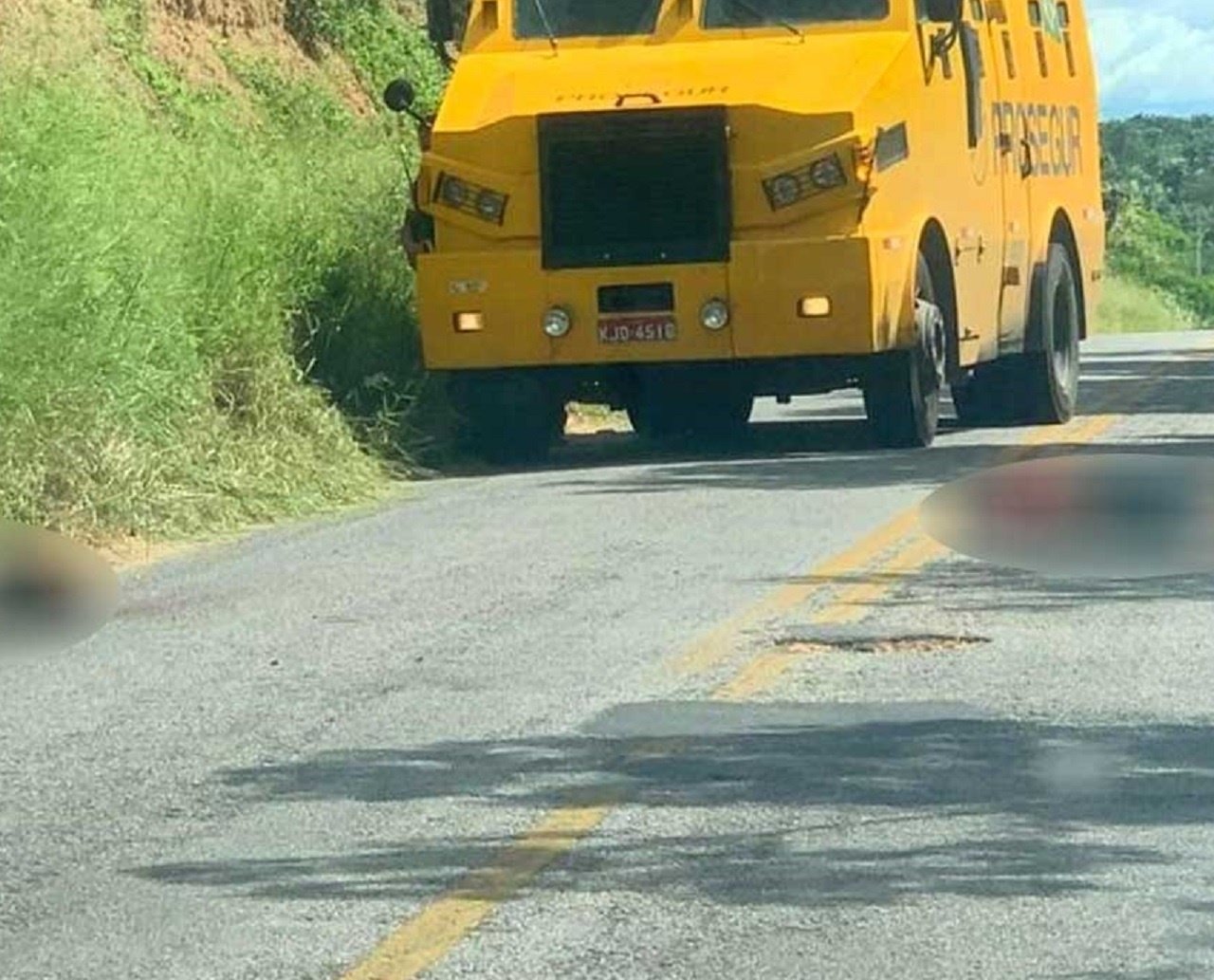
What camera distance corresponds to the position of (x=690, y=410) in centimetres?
2109

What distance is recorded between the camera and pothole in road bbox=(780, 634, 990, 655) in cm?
1151

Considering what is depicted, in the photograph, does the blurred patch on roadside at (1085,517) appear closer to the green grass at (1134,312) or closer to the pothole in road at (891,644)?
the pothole in road at (891,644)

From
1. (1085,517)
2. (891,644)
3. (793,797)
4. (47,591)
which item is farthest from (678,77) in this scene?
(793,797)

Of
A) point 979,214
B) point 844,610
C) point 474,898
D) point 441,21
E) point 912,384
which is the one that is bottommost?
point 474,898

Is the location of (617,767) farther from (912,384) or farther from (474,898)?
(912,384)

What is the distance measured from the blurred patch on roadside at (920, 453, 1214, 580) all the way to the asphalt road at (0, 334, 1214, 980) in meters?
0.27

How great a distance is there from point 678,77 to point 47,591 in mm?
7041

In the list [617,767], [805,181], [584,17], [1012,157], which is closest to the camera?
[617,767]

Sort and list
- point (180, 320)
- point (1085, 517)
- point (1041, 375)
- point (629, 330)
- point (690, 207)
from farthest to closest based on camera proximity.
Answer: point (1041, 375)
point (629, 330)
point (690, 207)
point (180, 320)
point (1085, 517)

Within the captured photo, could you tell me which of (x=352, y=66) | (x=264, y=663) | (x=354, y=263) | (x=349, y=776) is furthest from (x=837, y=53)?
(x=352, y=66)

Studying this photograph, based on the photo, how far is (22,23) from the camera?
26062 mm

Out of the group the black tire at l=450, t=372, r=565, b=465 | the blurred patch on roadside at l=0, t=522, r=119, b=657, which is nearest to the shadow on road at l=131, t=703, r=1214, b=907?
the blurred patch on roadside at l=0, t=522, r=119, b=657

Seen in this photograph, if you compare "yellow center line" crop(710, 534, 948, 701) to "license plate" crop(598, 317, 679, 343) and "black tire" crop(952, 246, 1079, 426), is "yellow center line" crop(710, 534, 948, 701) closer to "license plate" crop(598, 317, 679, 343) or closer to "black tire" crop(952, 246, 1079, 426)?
"license plate" crop(598, 317, 679, 343)

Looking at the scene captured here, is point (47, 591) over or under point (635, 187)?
under
